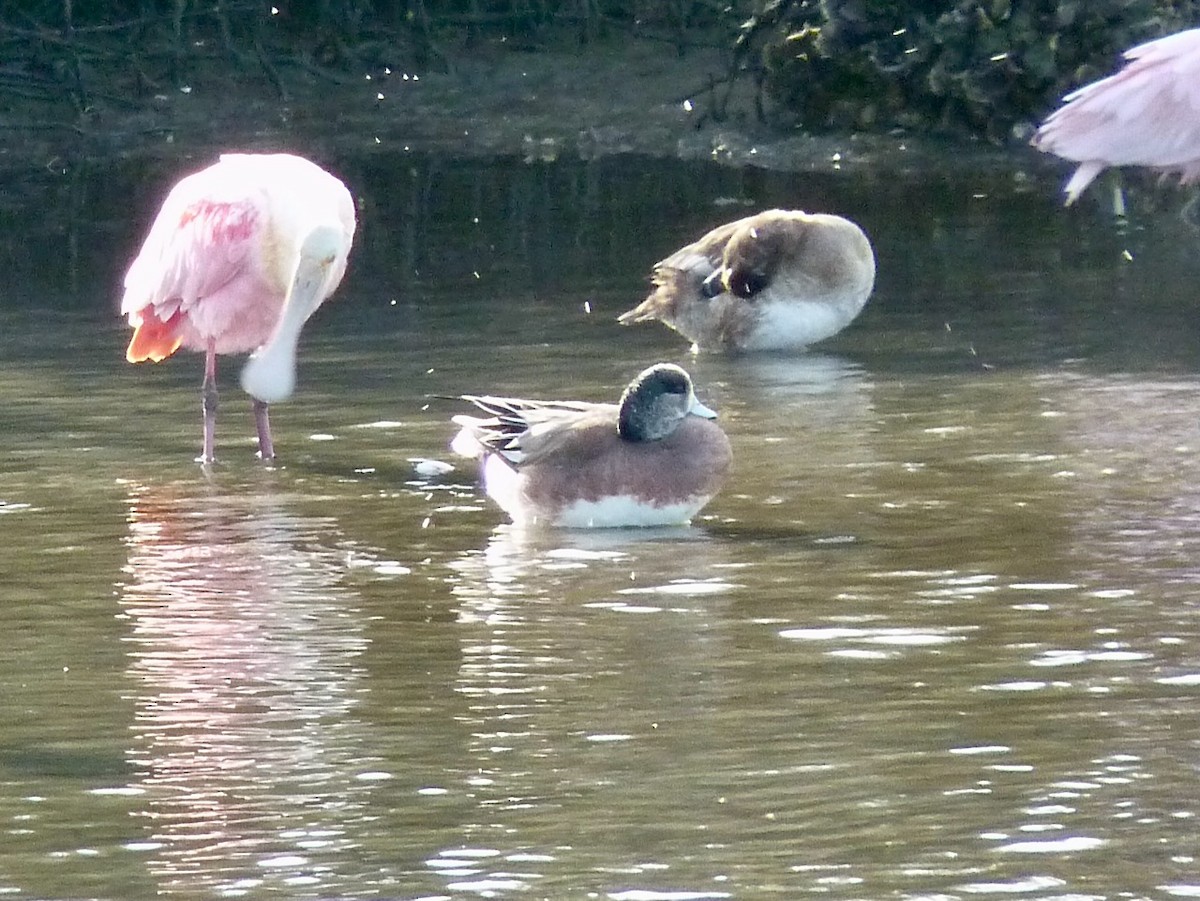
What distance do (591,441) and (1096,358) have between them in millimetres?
3596

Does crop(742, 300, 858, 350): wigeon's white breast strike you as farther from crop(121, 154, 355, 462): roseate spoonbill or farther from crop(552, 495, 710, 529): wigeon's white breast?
crop(552, 495, 710, 529): wigeon's white breast

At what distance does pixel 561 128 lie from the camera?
2498 centimetres

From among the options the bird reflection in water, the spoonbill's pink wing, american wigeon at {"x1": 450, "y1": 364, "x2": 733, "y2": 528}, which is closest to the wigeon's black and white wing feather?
american wigeon at {"x1": 450, "y1": 364, "x2": 733, "y2": 528}

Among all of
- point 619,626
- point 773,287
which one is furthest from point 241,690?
point 773,287

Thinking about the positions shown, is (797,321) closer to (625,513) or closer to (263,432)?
(263,432)

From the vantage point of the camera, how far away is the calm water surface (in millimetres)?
6070

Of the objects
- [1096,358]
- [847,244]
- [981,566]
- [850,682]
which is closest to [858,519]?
[981,566]

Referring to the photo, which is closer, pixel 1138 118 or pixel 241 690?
pixel 241 690

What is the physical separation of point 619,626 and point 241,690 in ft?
3.61

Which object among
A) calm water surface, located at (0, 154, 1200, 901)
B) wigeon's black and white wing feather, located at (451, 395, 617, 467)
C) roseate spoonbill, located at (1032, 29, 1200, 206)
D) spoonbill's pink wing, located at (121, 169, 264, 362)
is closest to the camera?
calm water surface, located at (0, 154, 1200, 901)

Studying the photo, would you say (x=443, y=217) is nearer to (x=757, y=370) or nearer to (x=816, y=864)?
(x=757, y=370)

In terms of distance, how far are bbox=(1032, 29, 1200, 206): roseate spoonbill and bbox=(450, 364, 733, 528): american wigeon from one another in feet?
12.2

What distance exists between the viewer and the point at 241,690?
7.49 meters

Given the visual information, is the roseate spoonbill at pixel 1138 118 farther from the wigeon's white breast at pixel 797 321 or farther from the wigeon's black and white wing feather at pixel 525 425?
the wigeon's black and white wing feather at pixel 525 425
